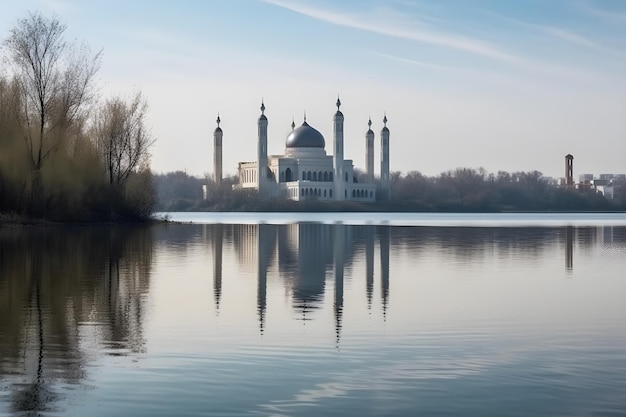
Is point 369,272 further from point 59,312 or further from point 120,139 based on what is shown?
point 120,139

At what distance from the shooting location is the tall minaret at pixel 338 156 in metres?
139

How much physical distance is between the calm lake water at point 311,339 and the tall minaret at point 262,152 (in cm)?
11790

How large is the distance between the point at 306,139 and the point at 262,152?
714 cm

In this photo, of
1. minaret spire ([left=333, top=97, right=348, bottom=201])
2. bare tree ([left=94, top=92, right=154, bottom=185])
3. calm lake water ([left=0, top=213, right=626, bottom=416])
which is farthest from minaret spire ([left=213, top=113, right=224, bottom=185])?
calm lake water ([left=0, top=213, right=626, bottom=416])

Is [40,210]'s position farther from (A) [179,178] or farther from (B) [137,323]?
(A) [179,178]

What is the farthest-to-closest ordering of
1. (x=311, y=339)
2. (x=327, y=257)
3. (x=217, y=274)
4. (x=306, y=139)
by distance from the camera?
(x=306, y=139) < (x=327, y=257) < (x=217, y=274) < (x=311, y=339)

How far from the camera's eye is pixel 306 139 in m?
144

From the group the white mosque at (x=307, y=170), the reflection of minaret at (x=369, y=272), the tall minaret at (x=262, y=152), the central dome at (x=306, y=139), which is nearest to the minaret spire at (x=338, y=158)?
the white mosque at (x=307, y=170)

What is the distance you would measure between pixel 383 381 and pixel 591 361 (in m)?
2.21

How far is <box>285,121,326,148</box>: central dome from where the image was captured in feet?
471

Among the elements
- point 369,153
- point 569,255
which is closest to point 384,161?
point 369,153

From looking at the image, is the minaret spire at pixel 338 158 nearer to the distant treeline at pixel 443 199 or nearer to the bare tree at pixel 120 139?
the distant treeline at pixel 443 199

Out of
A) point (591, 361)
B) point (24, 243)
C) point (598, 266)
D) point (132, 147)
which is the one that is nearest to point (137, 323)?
point (591, 361)

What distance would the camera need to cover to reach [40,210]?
43156 mm
